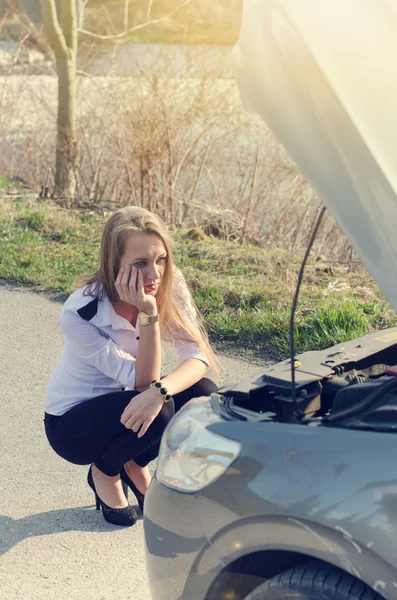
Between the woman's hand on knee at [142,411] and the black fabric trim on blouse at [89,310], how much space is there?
378 millimetres

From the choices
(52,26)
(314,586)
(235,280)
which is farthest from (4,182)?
(314,586)

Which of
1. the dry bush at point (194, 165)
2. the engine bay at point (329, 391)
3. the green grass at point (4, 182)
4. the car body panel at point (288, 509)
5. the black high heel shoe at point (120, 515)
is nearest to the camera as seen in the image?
the car body panel at point (288, 509)

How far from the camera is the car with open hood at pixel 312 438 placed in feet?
5.64

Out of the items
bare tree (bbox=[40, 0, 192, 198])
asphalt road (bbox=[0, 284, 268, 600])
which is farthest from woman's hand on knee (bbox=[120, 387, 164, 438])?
bare tree (bbox=[40, 0, 192, 198])

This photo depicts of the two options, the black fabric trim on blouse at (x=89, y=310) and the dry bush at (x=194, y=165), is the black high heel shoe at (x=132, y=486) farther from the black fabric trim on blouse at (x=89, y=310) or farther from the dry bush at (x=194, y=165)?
the dry bush at (x=194, y=165)

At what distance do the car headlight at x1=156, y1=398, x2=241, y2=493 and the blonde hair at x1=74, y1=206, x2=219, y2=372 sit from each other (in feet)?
3.38

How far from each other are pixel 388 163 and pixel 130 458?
1.78 meters

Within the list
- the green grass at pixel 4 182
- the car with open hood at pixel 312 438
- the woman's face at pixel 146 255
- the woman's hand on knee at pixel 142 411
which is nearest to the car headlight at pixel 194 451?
the car with open hood at pixel 312 438

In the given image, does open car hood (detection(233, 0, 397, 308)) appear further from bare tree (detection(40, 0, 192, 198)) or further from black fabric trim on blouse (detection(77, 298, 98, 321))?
bare tree (detection(40, 0, 192, 198))

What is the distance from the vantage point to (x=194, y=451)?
80.5 inches

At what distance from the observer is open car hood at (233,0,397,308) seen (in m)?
1.75

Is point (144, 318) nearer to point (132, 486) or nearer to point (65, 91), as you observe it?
point (132, 486)

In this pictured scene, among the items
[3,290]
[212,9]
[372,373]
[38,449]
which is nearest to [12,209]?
[3,290]

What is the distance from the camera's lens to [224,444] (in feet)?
6.45
